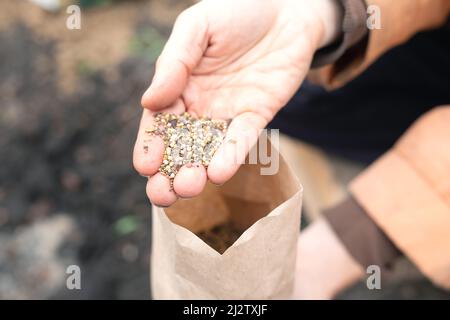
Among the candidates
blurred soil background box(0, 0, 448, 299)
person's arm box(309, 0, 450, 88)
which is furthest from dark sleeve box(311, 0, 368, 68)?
blurred soil background box(0, 0, 448, 299)

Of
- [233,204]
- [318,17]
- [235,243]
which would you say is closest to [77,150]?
[233,204]

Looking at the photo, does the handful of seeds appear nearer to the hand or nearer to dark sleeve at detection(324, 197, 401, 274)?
the hand

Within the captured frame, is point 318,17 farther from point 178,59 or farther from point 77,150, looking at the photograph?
point 77,150

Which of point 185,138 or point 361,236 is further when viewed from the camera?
point 361,236

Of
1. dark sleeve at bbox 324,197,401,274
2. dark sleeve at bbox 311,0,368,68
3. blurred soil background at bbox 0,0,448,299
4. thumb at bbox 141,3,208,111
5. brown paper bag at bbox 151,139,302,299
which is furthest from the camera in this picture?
blurred soil background at bbox 0,0,448,299

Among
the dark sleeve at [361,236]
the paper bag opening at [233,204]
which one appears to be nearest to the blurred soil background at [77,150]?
the dark sleeve at [361,236]
